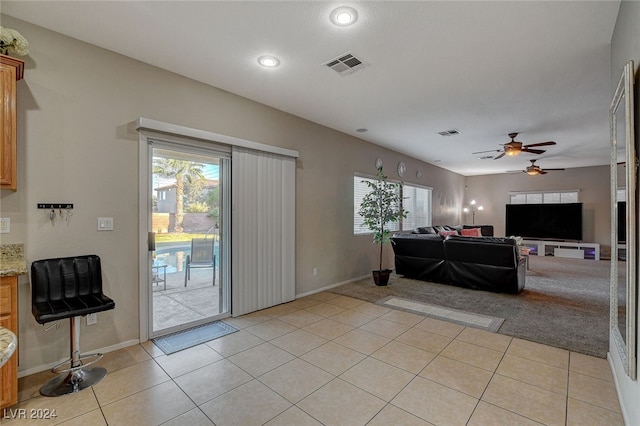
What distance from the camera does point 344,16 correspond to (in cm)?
226

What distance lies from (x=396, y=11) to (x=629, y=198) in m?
1.94

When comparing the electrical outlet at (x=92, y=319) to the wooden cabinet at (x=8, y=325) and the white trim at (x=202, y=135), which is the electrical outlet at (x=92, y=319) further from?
the white trim at (x=202, y=135)

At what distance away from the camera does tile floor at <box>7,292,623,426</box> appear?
194cm

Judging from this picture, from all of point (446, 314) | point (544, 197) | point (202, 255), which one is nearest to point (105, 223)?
point (202, 255)

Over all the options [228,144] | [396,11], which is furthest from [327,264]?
[396,11]

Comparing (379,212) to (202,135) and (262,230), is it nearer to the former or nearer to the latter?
(262,230)

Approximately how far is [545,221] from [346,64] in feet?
30.8

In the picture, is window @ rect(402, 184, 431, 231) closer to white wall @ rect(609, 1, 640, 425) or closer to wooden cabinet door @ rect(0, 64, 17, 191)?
white wall @ rect(609, 1, 640, 425)

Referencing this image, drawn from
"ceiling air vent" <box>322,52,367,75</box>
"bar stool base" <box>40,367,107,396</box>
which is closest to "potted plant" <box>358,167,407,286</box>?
"ceiling air vent" <box>322,52,367,75</box>

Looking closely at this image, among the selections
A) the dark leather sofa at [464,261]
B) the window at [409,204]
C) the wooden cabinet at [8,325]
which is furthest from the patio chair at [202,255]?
the dark leather sofa at [464,261]

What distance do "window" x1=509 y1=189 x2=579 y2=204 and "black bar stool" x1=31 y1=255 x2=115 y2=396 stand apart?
37.7 ft

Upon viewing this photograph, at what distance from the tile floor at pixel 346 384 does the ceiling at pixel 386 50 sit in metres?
2.81

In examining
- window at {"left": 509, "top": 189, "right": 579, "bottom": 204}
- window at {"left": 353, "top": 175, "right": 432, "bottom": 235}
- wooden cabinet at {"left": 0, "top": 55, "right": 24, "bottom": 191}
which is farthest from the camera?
window at {"left": 509, "top": 189, "right": 579, "bottom": 204}

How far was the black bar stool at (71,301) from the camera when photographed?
2.19 m
